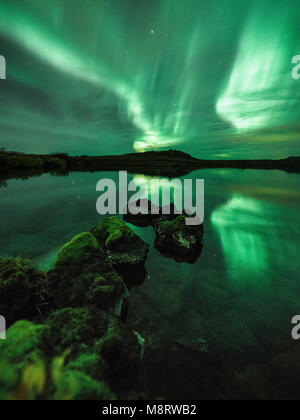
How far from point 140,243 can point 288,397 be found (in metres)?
5.77

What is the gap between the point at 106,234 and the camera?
314 inches

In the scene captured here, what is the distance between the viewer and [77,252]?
17.4ft

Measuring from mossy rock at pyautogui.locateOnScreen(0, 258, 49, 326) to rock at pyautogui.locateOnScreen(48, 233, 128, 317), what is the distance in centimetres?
30

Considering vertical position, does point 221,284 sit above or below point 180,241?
below

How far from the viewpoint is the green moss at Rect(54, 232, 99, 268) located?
16.6 feet

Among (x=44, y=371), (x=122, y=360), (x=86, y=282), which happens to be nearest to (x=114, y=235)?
(x=86, y=282)

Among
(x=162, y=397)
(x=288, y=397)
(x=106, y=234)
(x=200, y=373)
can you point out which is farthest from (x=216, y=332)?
(x=106, y=234)

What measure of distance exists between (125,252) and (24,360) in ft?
15.4

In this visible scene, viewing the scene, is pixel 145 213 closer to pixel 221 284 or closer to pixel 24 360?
pixel 221 284

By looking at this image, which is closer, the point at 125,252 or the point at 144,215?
the point at 125,252

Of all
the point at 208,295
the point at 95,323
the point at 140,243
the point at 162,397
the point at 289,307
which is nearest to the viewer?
the point at 162,397
